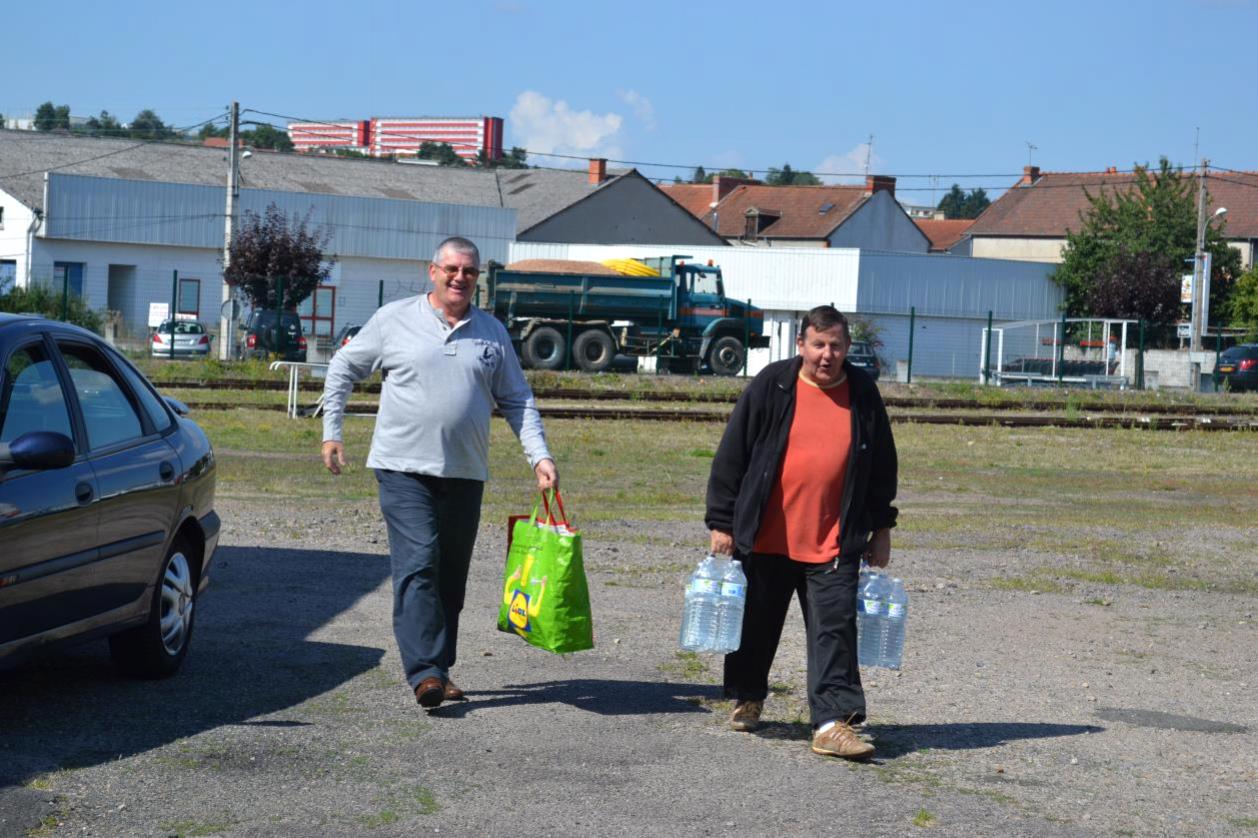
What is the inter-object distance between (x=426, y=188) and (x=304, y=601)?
6877 centimetres

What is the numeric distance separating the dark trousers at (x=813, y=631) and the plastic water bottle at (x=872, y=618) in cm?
19

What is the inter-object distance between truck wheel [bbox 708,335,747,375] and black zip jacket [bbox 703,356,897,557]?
124 ft

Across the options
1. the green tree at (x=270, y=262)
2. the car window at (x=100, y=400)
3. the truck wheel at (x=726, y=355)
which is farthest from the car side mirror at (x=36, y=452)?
the green tree at (x=270, y=262)

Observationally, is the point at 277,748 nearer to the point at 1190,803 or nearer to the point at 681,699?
the point at 681,699

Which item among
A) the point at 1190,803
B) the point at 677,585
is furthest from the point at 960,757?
the point at 677,585

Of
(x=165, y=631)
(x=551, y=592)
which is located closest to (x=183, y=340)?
(x=165, y=631)

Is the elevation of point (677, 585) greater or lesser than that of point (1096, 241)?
lesser

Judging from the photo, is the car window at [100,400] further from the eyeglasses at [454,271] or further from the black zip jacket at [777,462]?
the black zip jacket at [777,462]

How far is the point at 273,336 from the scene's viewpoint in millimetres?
43562

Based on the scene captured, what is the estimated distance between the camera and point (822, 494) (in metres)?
6.54

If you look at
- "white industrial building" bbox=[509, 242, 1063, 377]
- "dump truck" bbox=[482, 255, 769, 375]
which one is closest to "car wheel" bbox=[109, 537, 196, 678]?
"dump truck" bbox=[482, 255, 769, 375]

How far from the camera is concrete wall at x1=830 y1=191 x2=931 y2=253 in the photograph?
85.4 meters

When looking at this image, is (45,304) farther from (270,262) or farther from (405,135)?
(405,135)

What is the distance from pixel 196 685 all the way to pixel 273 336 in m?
37.2
